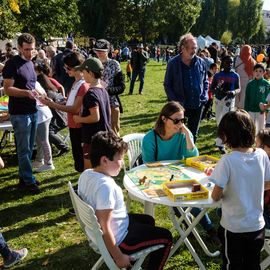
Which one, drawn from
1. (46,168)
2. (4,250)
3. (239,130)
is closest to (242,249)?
(239,130)

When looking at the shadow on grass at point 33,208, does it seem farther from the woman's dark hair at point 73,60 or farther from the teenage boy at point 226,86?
the teenage boy at point 226,86

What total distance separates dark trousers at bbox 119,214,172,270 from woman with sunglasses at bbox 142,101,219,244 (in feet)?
2.93

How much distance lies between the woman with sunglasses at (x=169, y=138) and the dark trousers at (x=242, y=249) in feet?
4.19

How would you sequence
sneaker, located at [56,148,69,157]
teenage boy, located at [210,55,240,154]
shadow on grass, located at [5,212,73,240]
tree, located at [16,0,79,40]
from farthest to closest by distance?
tree, located at [16,0,79,40] → teenage boy, located at [210,55,240,154] → sneaker, located at [56,148,69,157] → shadow on grass, located at [5,212,73,240]

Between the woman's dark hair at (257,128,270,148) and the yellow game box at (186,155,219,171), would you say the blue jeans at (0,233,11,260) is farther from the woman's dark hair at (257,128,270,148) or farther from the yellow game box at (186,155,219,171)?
the woman's dark hair at (257,128,270,148)

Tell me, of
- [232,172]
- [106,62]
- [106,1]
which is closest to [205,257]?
[232,172]

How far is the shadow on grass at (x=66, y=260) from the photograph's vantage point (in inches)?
142

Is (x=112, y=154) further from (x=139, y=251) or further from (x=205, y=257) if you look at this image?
(x=205, y=257)

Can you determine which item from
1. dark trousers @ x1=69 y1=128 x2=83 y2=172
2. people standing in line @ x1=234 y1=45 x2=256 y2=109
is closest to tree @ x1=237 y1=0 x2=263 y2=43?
people standing in line @ x1=234 y1=45 x2=256 y2=109

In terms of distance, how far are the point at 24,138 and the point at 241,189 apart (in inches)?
127

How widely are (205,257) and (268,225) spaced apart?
0.84 meters

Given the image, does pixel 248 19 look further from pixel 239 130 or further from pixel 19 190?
pixel 239 130

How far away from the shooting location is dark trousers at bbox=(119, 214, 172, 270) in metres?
2.69

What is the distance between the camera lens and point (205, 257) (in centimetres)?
368
